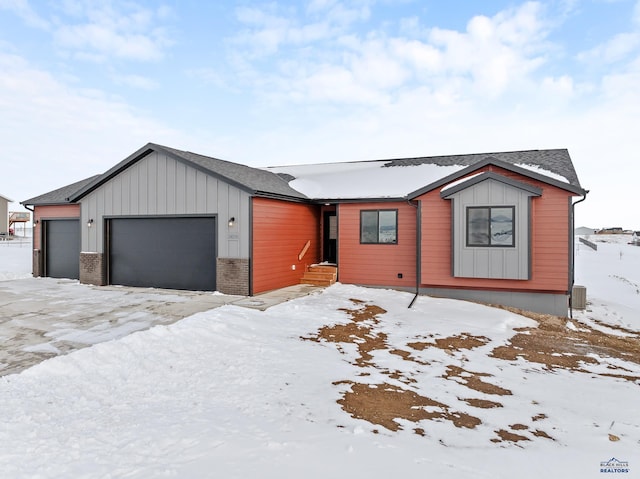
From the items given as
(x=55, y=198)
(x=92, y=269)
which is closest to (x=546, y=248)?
(x=92, y=269)

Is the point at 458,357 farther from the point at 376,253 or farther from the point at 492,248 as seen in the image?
the point at 376,253

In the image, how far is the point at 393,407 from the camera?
4645 mm

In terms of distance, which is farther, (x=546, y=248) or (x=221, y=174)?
(x=221, y=174)

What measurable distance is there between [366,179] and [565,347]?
29.9 feet

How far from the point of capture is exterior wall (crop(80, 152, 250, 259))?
1205 centimetres

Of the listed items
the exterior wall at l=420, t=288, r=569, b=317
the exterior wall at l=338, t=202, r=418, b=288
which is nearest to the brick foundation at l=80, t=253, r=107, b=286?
the exterior wall at l=338, t=202, r=418, b=288

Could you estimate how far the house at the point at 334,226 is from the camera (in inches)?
432

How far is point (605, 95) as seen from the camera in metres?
17.1

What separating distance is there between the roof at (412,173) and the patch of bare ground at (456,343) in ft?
17.2

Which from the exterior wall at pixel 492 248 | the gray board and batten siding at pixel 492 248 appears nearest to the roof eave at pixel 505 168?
the gray board and batten siding at pixel 492 248

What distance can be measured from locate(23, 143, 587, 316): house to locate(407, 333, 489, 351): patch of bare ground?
11.7 ft

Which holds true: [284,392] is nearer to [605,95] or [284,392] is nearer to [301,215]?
[301,215]

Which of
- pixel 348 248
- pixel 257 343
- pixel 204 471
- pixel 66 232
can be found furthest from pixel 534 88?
pixel 66 232

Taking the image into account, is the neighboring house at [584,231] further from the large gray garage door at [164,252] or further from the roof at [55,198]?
the roof at [55,198]
